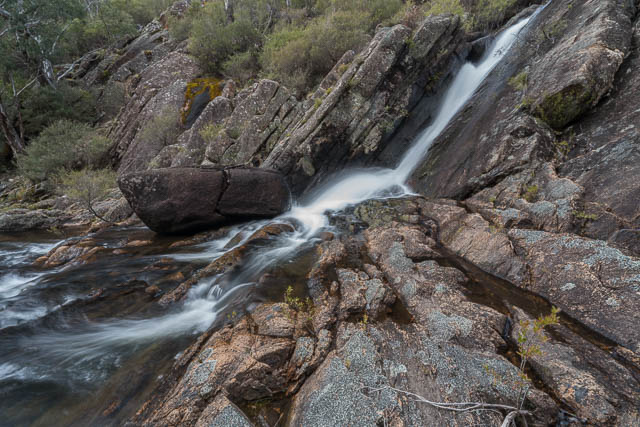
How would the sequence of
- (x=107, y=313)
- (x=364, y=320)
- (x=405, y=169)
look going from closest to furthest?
(x=364, y=320) < (x=107, y=313) < (x=405, y=169)

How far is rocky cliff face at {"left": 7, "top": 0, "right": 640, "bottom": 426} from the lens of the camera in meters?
2.74

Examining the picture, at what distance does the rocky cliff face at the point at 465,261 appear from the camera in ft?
8.98

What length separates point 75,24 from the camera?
2862cm

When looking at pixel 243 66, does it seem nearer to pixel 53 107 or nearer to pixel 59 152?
pixel 59 152

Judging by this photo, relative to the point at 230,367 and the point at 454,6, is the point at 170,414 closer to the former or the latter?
the point at 230,367

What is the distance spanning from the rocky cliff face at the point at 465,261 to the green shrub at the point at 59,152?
14389 millimetres

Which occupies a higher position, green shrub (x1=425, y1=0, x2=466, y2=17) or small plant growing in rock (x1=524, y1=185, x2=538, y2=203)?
green shrub (x1=425, y1=0, x2=466, y2=17)

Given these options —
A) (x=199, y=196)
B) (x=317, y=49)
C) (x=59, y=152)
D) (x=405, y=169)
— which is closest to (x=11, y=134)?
(x=59, y=152)

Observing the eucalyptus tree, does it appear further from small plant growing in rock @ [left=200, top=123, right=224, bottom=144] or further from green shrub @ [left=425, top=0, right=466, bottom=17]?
green shrub @ [left=425, top=0, right=466, bottom=17]

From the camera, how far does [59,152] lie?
16969 millimetres

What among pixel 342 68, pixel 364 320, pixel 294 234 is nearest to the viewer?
pixel 364 320

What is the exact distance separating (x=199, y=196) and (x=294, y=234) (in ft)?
11.6

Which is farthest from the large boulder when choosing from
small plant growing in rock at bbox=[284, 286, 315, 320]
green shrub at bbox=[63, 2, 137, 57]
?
green shrub at bbox=[63, 2, 137, 57]

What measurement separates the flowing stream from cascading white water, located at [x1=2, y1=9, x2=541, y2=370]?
3 centimetres
